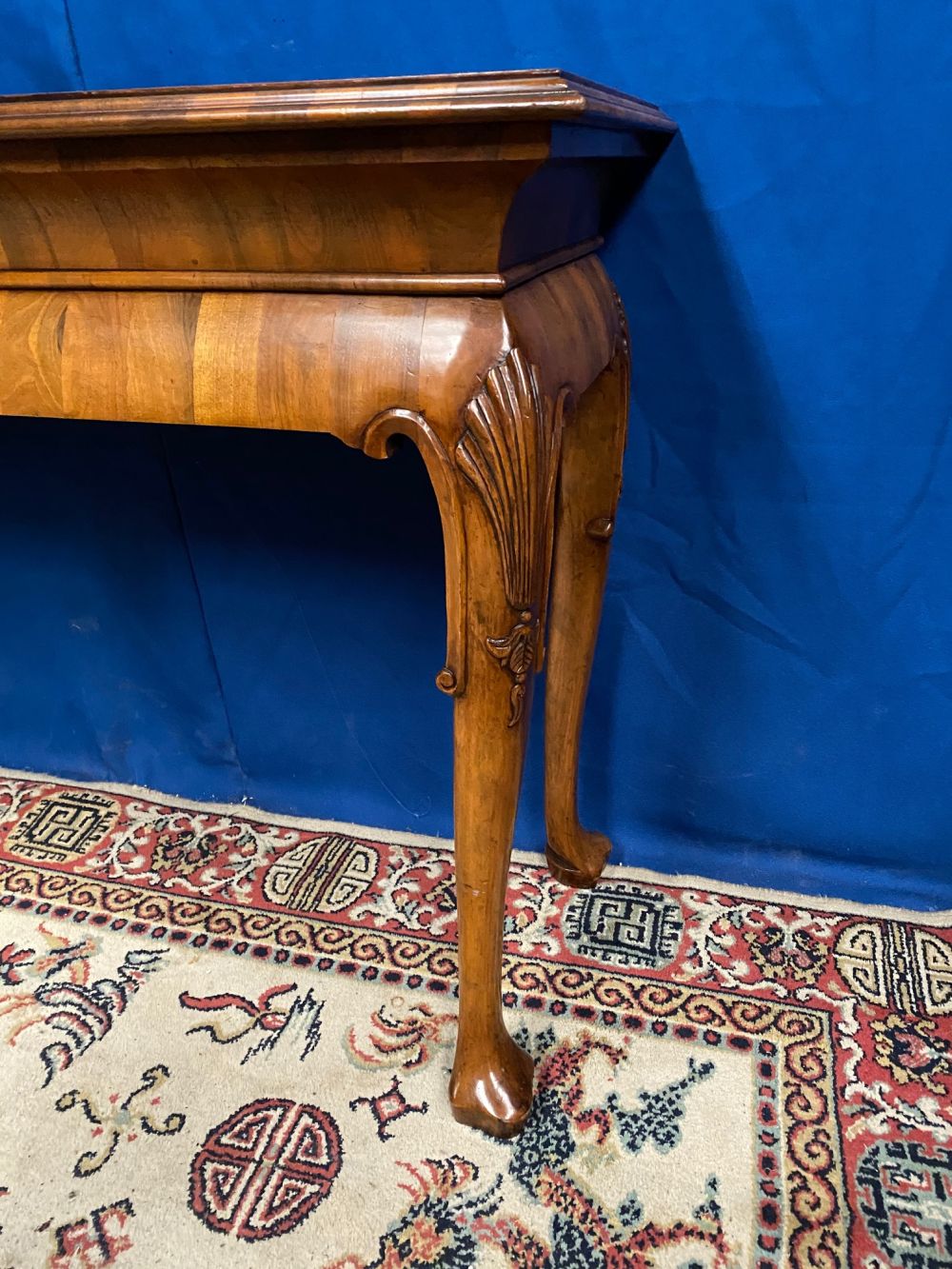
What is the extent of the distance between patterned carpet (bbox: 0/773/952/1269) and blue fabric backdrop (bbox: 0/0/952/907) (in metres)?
0.12

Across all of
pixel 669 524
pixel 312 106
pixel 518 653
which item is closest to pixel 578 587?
pixel 669 524

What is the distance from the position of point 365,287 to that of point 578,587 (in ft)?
1.47

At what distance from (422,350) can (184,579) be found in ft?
2.31

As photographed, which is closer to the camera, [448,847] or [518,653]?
[518,653]

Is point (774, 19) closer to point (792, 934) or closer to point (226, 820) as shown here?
point (792, 934)

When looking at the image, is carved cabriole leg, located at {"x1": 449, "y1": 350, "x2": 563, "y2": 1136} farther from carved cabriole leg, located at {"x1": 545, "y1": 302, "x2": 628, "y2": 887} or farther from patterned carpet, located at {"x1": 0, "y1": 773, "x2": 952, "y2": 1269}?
carved cabriole leg, located at {"x1": 545, "y1": 302, "x2": 628, "y2": 887}

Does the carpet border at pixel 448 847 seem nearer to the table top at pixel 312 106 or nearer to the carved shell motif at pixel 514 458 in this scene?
the carved shell motif at pixel 514 458

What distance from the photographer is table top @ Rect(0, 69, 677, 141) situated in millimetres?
482

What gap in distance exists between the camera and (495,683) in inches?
26.0

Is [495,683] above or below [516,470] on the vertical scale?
below

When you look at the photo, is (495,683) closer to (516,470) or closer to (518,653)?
(518,653)

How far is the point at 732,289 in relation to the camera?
2.86 feet

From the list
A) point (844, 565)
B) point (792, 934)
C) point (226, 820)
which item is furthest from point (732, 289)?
point (226, 820)

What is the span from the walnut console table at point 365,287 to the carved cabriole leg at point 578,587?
150 mm
